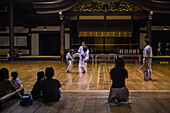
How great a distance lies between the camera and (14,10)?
14164mm

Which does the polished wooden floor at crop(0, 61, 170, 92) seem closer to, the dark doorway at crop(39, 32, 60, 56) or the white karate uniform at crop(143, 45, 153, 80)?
the white karate uniform at crop(143, 45, 153, 80)

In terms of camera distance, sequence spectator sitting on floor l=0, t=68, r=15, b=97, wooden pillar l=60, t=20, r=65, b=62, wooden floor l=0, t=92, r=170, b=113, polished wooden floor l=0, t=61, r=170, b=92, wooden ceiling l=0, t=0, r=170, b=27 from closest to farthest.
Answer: wooden floor l=0, t=92, r=170, b=113, spectator sitting on floor l=0, t=68, r=15, b=97, polished wooden floor l=0, t=61, r=170, b=92, wooden ceiling l=0, t=0, r=170, b=27, wooden pillar l=60, t=20, r=65, b=62

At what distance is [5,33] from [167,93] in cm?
1631

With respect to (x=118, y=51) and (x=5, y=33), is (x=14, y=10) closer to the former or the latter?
(x=5, y=33)

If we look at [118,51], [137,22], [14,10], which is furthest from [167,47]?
[14,10]

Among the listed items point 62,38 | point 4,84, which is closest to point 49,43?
point 62,38

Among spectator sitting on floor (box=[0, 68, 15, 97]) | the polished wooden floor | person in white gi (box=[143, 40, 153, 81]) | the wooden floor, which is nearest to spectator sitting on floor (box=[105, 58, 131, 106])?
the wooden floor

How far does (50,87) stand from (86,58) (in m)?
5.27

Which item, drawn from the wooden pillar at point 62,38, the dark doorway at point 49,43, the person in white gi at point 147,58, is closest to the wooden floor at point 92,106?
the person in white gi at point 147,58

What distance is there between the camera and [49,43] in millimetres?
18578

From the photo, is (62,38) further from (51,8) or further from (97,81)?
(97,81)

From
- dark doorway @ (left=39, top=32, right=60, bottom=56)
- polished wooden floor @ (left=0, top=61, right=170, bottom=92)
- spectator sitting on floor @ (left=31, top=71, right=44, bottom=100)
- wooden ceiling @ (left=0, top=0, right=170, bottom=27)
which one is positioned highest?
wooden ceiling @ (left=0, top=0, right=170, bottom=27)

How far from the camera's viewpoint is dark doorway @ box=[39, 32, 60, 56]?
60.6 feet

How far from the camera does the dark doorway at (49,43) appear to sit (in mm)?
18469
